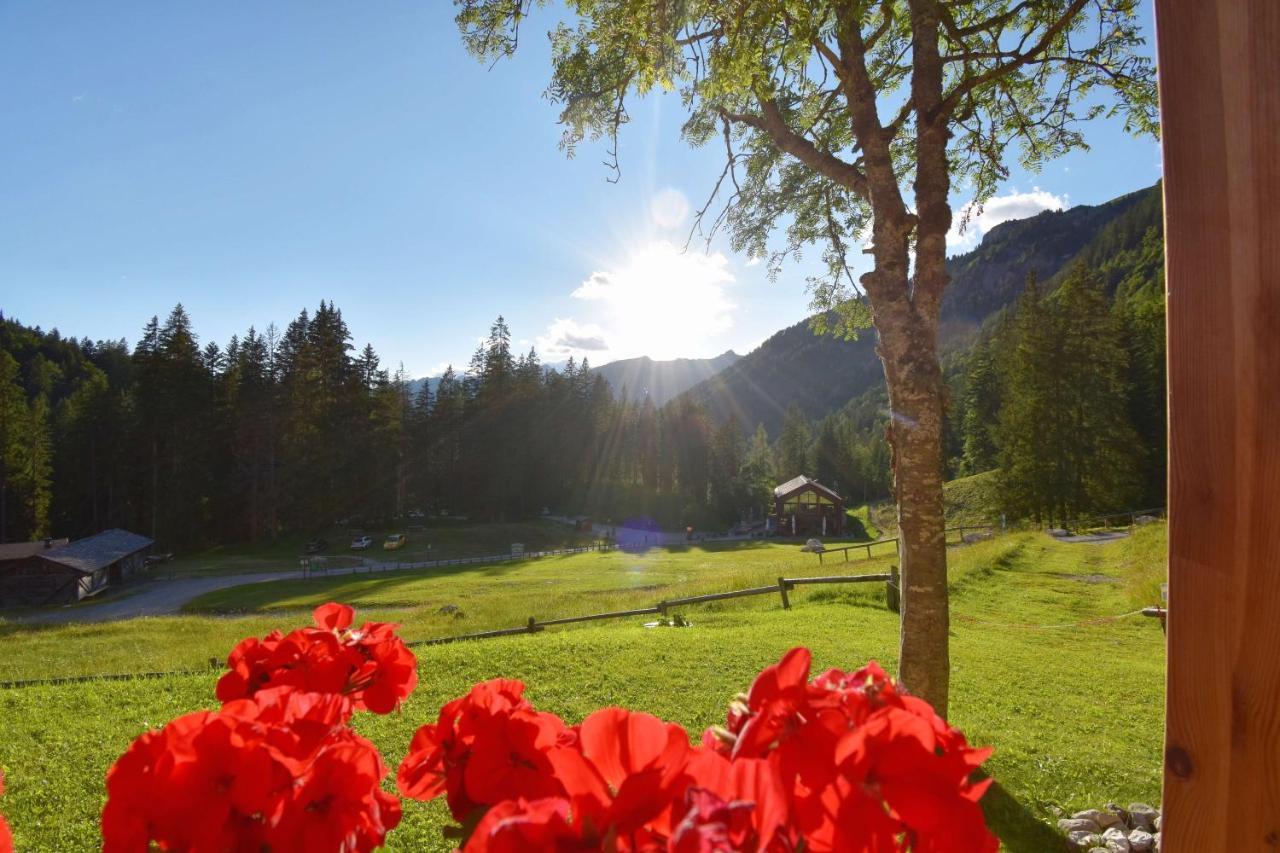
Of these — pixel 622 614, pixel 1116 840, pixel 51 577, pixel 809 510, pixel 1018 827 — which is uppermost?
pixel 1116 840

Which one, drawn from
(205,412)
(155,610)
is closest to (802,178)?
(155,610)

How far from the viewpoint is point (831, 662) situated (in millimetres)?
8039

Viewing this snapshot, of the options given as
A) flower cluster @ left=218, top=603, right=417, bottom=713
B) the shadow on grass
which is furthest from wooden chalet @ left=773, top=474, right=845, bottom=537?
flower cluster @ left=218, top=603, right=417, bottom=713

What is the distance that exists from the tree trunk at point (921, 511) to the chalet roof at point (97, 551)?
38.4m

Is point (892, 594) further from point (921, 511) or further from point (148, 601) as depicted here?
point (148, 601)

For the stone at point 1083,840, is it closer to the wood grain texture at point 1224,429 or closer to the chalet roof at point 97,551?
the wood grain texture at point 1224,429

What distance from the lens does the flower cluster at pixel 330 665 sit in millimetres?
1224

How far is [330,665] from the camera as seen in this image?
123 cm

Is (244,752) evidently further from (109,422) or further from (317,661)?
(109,422)

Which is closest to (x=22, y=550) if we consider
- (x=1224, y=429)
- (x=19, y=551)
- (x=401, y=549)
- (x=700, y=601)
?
(x=19, y=551)

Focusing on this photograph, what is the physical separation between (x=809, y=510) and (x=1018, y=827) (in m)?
56.3

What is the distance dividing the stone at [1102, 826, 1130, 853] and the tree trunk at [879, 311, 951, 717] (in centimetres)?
108

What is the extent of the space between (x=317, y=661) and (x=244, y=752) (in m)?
0.51

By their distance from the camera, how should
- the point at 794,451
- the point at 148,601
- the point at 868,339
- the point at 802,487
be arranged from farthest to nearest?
the point at 868,339 → the point at 794,451 → the point at 802,487 → the point at 148,601
